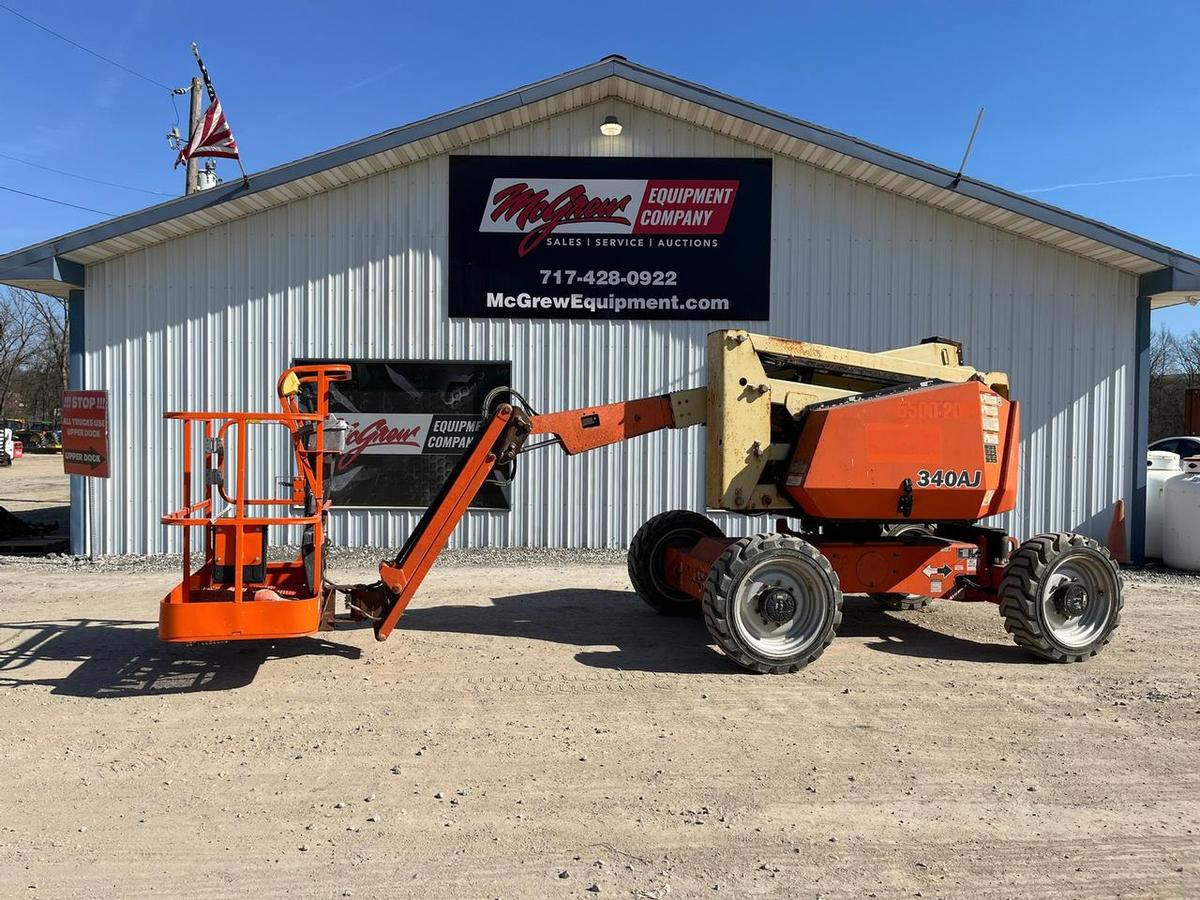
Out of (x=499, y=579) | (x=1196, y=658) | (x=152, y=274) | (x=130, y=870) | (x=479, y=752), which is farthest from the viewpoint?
(x=152, y=274)

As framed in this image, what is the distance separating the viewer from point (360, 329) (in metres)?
12.0

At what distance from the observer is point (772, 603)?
21.5 ft

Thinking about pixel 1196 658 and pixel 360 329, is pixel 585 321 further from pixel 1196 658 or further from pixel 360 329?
pixel 1196 658

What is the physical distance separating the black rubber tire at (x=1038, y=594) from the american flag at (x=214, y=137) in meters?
10.4

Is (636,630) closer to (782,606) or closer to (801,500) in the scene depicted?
(782,606)

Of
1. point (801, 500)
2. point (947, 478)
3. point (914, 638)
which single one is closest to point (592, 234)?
point (801, 500)

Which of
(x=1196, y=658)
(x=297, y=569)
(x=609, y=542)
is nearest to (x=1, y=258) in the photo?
(x=297, y=569)

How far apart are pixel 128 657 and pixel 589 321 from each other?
24.0 feet

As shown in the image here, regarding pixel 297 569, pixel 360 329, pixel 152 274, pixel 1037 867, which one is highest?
pixel 152 274

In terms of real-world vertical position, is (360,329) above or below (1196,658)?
above

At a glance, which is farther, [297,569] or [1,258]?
[1,258]

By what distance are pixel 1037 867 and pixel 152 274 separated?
12.3 metres

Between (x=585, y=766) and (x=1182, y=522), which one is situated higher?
(x=1182, y=522)

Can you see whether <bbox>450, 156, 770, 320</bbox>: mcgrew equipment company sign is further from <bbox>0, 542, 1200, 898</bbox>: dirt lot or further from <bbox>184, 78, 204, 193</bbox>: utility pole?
<bbox>184, 78, 204, 193</bbox>: utility pole
